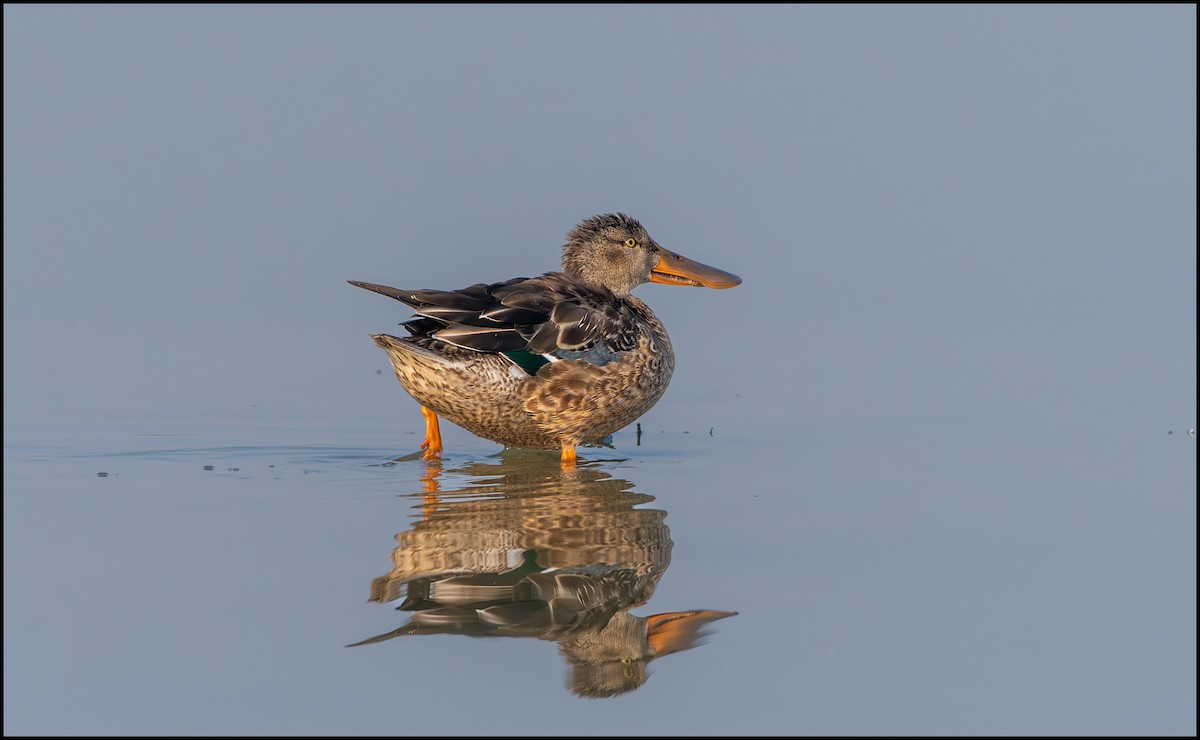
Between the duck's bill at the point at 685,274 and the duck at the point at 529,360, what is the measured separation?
1.17 metres

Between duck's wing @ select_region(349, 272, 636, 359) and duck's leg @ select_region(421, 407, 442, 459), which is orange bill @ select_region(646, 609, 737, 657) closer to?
duck's wing @ select_region(349, 272, 636, 359)

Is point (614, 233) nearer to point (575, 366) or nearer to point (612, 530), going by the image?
point (575, 366)

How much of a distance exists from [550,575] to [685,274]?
579 centimetres

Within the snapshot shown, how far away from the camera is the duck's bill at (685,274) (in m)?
12.4

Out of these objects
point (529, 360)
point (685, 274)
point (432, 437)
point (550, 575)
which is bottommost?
point (550, 575)

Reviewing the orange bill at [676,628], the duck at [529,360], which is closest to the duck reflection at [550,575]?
the orange bill at [676,628]

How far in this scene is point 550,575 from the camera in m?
7.09

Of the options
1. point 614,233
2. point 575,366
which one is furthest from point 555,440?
point 614,233

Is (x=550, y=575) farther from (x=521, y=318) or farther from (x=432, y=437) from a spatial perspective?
(x=432, y=437)

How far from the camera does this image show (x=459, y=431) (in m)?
12.7

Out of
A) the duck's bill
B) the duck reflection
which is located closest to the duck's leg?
the duck reflection

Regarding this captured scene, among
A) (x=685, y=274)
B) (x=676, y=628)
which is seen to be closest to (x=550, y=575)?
(x=676, y=628)

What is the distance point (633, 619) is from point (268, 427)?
6148mm

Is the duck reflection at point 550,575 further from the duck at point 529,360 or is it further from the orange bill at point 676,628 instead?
the duck at point 529,360
